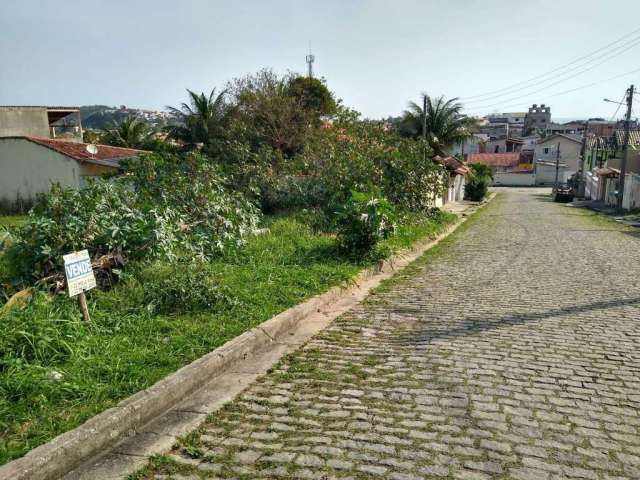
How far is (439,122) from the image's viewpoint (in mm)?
36062

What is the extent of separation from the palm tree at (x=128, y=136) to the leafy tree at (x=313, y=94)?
1375 cm

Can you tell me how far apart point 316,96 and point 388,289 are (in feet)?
75.4

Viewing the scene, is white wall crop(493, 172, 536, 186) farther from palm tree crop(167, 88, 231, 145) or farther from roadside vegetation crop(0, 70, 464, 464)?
roadside vegetation crop(0, 70, 464, 464)

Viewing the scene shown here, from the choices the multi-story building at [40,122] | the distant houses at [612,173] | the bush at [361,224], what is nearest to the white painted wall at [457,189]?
the distant houses at [612,173]

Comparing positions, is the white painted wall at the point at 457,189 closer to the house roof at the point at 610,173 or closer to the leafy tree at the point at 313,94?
the house roof at the point at 610,173

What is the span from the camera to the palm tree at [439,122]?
1412 inches

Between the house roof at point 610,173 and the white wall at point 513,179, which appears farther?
the white wall at point 513,179

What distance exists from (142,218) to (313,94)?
23539mm

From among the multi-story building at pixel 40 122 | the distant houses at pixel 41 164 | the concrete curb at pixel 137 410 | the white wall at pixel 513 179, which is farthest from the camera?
the white wall at pixel 513 179

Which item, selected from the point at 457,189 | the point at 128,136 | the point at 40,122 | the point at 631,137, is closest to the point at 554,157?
the point at 631,137

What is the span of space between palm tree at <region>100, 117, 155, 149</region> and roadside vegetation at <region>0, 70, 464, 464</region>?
965 inches

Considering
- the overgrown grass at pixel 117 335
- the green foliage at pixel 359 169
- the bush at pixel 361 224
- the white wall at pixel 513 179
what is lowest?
the white wall at pixel 513 179

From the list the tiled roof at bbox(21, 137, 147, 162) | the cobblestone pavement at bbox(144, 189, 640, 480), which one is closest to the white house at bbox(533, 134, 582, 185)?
the tiled roof at bbox(21, 137, 147, 162)

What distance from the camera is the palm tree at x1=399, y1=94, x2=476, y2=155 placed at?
35875 mm
